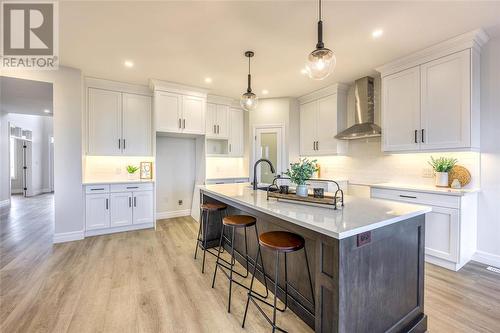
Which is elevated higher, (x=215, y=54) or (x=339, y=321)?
(x=215, y=54)

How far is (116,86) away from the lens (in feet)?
13.9

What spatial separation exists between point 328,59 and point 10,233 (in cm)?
572

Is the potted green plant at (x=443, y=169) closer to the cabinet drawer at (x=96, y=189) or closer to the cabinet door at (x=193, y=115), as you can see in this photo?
the cabinet door at (x=193, y=115)

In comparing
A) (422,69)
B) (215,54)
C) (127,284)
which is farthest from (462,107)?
(127,284)

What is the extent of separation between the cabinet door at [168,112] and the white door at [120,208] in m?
1.41

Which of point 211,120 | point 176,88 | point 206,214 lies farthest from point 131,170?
point 206,214

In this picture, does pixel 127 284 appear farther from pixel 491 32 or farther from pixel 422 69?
pixel 491 32

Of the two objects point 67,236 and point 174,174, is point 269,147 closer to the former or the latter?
point 174,174

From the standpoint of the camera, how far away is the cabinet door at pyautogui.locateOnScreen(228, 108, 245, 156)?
5363 millimetres

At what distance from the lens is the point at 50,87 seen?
12.2ft

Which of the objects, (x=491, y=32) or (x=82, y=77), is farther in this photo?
(x=82, y=77)

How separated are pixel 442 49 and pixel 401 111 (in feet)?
2.81

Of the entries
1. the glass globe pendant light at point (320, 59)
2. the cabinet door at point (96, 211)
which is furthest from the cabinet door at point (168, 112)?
the glass globe pendant light at point (320, 59)

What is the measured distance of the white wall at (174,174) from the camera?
5.03 metres
